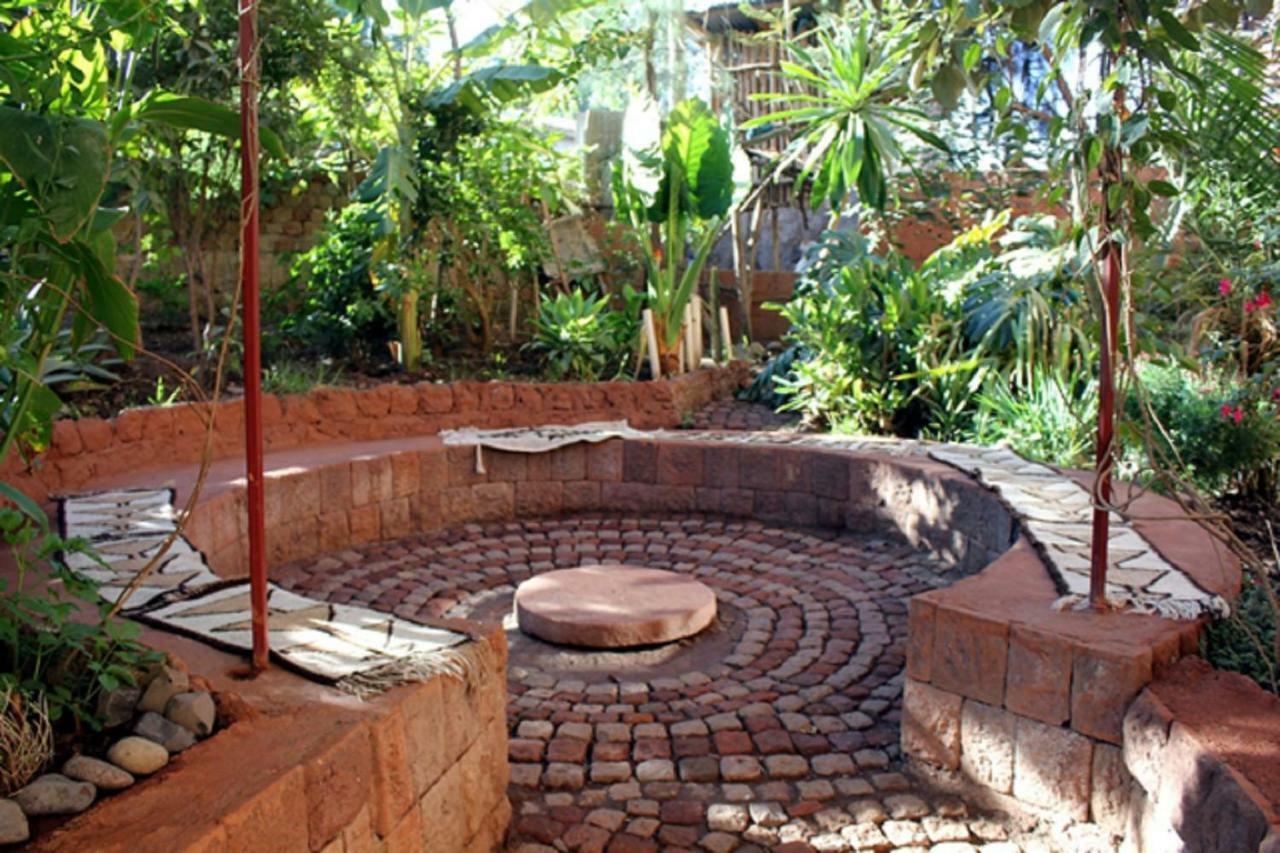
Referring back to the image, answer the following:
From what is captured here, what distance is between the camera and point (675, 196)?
9.05 m

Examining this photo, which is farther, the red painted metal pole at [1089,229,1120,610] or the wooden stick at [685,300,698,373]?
the wooden stick at [685,300,698,373]

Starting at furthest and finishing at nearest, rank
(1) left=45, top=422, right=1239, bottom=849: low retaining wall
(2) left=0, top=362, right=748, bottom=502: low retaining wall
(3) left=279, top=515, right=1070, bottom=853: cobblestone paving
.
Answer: (2) left=0, top=362, right=748, bottom=502: low retaining wall < (3) left=279, top=515, right=1070, bottom=853: cobblestone paving < (1) left=45, top=422, right=1239, bottom=849: low retaining wall

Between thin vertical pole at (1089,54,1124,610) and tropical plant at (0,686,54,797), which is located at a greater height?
thin vertical pole at (1089,54,1124,610)

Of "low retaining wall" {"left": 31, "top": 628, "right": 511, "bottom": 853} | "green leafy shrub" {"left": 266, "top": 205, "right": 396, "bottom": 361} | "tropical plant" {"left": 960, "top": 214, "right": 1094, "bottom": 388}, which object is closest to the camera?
"low retaining wall" {"left": 31, "top": 628, "right": 511, "bottom": 853}

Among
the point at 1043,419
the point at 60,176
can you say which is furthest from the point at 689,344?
the point at 60,176

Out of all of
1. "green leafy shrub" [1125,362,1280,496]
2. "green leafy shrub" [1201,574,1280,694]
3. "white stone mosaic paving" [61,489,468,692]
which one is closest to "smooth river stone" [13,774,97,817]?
"white stone mosaic paving" [61,489,468,692]

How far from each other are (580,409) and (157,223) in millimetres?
3536

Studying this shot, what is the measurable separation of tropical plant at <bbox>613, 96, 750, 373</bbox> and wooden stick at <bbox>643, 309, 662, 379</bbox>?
100 millimetres

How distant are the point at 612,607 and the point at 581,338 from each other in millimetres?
4263

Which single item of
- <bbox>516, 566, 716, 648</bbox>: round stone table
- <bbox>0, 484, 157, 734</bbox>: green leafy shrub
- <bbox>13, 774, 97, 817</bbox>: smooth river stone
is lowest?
<bbox>516, 566, 716, 648</bbox>: round stone table

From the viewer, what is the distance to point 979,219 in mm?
10781

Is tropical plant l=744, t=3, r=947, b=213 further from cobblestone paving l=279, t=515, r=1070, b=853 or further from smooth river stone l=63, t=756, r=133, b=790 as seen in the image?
smooth river stone l=63, t=756, r=133, b=790

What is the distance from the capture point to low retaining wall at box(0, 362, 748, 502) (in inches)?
229

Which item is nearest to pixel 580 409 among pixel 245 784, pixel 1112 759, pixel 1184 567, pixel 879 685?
pixel 879 685
